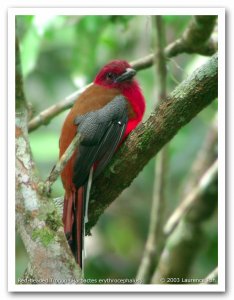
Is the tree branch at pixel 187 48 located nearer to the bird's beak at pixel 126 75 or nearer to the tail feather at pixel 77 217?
the bird's beak at pixel 126 75

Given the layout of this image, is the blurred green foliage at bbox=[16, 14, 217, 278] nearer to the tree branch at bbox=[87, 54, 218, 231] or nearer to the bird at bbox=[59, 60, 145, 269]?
the bird at bbox=[59, 60, 145, 269]

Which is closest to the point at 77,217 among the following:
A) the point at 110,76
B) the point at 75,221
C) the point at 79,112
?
the point at 75,221

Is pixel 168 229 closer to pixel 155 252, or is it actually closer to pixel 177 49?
pixel 155 252

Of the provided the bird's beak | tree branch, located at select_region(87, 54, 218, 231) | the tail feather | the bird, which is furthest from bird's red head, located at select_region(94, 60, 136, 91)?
the tail feather
